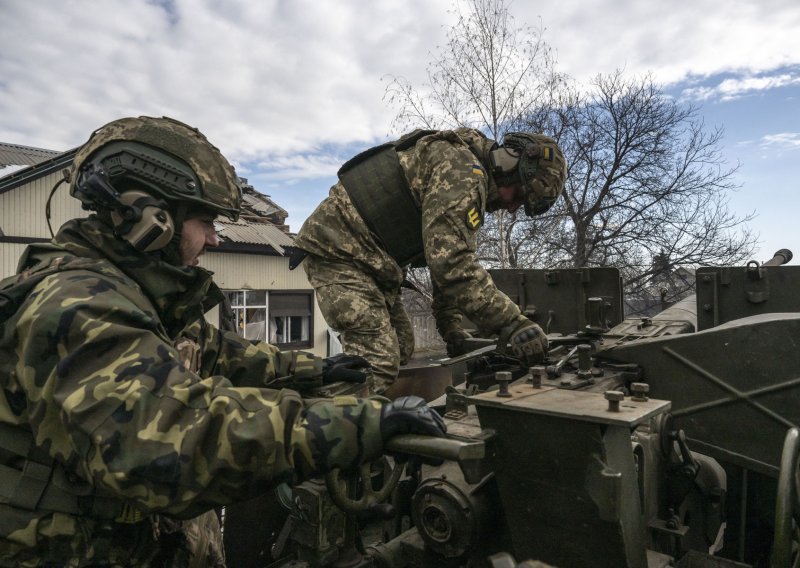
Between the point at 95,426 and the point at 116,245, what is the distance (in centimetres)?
64

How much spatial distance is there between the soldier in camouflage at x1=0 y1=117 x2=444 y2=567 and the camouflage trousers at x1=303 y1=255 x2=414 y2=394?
1.65 m

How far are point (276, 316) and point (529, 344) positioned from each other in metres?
14.3

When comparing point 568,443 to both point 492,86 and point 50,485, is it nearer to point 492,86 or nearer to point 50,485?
point 50,485

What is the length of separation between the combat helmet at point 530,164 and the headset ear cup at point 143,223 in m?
2.45

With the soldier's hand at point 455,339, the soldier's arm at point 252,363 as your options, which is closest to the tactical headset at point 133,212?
the soldier's arm at point 252,363

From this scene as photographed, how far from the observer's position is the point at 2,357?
61.9 inches

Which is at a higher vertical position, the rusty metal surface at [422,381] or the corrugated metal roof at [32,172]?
the corrugated metal roof at [32,172]

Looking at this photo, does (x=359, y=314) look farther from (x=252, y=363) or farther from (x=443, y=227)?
(x=252, y=363)

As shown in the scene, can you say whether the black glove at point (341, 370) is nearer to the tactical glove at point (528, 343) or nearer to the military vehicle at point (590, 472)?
the military vehicle at point (590, 472)

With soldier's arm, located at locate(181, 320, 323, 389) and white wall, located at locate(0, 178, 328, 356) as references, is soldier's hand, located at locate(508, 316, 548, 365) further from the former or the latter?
white wall, located at locate(0, 178, 328, 356)

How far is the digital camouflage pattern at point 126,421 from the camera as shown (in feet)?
4.46

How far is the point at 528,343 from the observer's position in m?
3.20

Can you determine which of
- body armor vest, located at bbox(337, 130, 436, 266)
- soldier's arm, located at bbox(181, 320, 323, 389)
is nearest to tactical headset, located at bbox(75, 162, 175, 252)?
soldier's arm, located at bbox(181, 320, 323, 389)

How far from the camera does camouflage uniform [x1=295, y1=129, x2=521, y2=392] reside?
3369 mm
